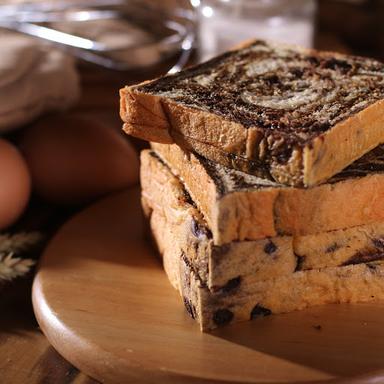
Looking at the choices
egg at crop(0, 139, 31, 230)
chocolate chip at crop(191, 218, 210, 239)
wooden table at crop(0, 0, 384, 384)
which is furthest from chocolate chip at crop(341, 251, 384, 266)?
egg at crop(0, 139, 31, 230)

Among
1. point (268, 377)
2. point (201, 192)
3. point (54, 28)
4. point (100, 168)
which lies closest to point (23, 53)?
point (100, 168)

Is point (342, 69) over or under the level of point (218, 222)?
over

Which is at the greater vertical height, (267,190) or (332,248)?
(267,190)

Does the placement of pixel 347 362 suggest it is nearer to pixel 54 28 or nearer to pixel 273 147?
pixel 273 147

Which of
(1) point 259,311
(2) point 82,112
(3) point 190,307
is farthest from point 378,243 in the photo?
(2) point 82,112

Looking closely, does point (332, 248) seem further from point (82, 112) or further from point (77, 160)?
point (82, 112)
